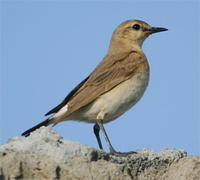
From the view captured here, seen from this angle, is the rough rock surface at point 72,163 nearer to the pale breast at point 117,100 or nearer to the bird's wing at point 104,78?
the pale breast at point 117,100

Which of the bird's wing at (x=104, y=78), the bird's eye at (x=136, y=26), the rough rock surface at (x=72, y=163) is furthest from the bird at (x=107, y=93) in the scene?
the bird's eye at (x=136, y=26)

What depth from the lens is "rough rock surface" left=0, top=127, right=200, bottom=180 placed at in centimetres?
493

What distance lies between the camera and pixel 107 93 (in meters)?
7.73

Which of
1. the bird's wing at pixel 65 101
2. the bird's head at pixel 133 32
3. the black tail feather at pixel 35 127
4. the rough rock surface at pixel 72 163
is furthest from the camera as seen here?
the bird's head at pixel 133 32

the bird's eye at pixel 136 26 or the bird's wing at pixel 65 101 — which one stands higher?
the bird's eye at pixel 136 26

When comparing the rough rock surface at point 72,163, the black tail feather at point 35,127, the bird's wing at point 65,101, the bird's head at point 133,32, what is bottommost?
the rough rock surface at point 72,163

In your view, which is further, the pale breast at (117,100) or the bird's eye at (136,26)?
the bird's eye at (136,26)

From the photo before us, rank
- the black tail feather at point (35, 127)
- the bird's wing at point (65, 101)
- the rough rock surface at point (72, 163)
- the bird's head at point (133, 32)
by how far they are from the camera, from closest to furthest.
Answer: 1. the rough rock surface at point (72, 163)
2. the black tail feather at point (35, 127)
3. the bird's wing at point (65, 101)
4. the bird's head at point (133, 32)

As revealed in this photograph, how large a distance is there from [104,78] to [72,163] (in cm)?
312

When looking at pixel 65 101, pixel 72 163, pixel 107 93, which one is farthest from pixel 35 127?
Result: pixel 72 163

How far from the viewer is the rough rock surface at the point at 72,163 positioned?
4.93m

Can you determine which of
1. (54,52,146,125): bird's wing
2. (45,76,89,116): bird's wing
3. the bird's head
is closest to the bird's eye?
the bird's head

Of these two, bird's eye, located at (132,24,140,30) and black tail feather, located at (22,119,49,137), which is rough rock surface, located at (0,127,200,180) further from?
bird's eye, located at (132,24,140,30)

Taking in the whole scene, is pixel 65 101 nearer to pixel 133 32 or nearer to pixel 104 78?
pixel 104 78
